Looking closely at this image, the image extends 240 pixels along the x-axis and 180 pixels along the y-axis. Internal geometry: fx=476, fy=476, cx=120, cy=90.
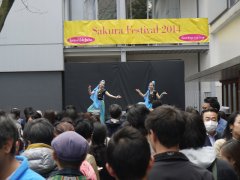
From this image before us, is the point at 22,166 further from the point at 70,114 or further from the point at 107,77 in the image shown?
the point at 107,77

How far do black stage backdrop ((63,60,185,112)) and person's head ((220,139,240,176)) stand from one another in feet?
54.6

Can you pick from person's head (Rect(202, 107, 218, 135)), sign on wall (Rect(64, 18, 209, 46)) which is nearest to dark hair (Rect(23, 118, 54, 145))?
person's head (Rect(202, 107, 218, 135))

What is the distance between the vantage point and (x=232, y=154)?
4109 millimetres

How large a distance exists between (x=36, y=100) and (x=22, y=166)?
1847cm

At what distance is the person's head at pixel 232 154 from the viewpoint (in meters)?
4.06

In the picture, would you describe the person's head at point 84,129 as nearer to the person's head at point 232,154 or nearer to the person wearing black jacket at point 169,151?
the person's head at point 232,154

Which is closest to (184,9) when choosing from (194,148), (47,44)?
(47,44)

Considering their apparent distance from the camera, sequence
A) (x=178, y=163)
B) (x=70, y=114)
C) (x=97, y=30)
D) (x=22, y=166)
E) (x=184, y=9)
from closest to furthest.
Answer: (x=22, y=166), (x=178, y=163), (x=70, y=114), (x=97, y=30), (x=184, y=9)

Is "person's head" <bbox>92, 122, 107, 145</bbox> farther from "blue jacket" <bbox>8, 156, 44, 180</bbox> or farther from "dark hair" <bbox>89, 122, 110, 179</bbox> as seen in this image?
"blue jacket" <bbox>8, 156, 44, 180</bbox>

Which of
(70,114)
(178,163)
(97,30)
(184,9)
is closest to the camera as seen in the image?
(178,163)

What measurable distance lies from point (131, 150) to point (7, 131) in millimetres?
750

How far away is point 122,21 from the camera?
20906mm

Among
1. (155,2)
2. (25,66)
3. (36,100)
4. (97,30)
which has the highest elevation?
(155,2)

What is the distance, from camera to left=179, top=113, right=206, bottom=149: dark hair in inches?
151
